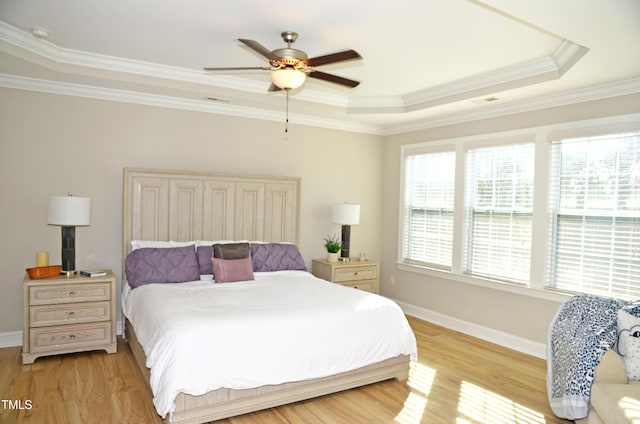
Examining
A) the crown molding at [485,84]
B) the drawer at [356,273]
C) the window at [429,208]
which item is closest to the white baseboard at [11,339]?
the drawer at [356,273]

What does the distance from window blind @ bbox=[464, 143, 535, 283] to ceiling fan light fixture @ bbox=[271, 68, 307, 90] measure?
109 inches

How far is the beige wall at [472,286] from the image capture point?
13.7ft

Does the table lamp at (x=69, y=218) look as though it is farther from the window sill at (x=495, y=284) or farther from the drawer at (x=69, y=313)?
the window sill at (x=495, y=284)

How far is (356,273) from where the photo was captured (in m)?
5.40

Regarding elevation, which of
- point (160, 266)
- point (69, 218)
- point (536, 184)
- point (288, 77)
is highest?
point (288, 77)

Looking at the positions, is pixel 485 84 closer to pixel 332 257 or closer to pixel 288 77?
pixel 288 77

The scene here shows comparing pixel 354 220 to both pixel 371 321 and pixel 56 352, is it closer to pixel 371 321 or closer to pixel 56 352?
pixel 371 321

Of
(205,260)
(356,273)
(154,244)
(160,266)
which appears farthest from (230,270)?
(356,273)

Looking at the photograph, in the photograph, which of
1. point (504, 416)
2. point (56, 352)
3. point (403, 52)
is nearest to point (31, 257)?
point (56, 352)

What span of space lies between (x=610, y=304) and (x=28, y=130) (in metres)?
5.12

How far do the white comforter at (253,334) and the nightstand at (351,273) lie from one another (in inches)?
52.9

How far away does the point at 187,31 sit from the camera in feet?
10.7

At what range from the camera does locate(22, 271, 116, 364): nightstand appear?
3.68m

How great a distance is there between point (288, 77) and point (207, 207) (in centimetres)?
233
